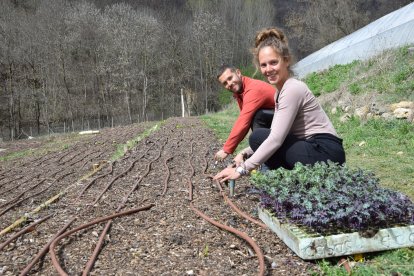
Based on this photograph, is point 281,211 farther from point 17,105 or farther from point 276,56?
point 17,105

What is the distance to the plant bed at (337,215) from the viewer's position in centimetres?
229

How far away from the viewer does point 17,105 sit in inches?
1120

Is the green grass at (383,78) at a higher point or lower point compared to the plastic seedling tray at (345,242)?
higher

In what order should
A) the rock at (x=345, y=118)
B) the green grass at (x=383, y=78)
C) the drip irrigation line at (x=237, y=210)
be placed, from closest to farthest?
1. the drip irrigation line at (x=237, y=210)
2. the green grass at (x=383, y=78)
3. the rock at (x=345, y=118)

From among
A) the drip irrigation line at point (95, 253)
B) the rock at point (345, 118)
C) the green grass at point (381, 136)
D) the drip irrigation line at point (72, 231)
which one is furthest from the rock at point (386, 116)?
the drip irrigation line at point (95, 253)

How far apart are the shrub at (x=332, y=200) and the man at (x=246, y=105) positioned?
88 centimetres

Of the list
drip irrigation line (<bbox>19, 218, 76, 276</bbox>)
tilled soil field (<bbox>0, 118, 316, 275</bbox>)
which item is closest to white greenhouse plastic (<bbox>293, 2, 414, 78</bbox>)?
tilled soil field (<bbox>0, 118, 316, 275</bbox>)

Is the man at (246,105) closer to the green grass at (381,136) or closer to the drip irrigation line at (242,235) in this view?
the drip irrigation line at (242,235)

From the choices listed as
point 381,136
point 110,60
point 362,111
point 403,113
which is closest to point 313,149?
point 381,136

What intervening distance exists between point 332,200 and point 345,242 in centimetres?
26

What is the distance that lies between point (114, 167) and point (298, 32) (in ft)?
115

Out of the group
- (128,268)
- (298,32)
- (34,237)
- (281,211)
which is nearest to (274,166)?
(281,211)

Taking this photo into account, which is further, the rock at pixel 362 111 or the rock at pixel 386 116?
the rock at pixel 362 111

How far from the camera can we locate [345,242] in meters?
2.28
